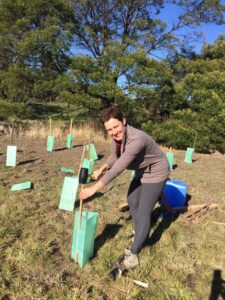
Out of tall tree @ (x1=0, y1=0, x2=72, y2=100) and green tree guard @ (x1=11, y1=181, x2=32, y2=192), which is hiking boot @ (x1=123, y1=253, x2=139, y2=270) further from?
tall tree @ (x1=0, y1=0, x2=72, y2=100)

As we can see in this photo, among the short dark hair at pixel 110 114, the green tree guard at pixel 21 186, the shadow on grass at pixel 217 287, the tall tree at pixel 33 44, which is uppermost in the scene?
the tall tree at pixel 33 44

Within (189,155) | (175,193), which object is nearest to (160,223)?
(175,193)

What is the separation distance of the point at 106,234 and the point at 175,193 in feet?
5.04

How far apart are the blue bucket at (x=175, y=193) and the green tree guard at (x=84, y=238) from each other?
80.7 inches

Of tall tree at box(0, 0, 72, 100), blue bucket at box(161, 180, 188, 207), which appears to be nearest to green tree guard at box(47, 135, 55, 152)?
tall tree at box(0, 0, 72, 100)

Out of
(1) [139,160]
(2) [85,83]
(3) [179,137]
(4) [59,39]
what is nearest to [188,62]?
(3) [179,137]

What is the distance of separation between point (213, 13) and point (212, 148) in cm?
629

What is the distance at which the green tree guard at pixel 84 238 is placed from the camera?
114 inches

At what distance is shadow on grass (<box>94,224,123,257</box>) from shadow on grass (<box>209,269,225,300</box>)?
1219 millimetres

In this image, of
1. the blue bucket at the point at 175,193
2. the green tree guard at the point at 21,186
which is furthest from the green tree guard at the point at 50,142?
the blue bucket at the point at 175,193

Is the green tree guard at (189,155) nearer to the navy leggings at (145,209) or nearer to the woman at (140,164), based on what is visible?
the woman at (140,164)

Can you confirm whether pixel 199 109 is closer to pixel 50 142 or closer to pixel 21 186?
pixel 50 142

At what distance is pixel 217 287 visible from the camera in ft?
9.43

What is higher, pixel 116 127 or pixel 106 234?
pixel 116 127
